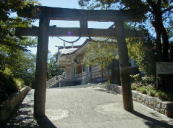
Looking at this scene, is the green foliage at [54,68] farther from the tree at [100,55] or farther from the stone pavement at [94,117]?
the stone pavement at [94,117]

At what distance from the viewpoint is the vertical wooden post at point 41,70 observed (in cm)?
986

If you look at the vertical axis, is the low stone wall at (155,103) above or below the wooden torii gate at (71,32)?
below

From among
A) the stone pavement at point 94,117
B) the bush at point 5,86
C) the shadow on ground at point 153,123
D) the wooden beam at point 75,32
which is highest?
the wooden beam at point 75,32

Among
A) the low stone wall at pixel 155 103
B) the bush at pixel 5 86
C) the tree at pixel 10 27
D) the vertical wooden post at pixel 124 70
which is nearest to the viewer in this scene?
the tree at pixel 10 27

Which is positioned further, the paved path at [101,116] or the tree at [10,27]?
the paved path at [101,116]

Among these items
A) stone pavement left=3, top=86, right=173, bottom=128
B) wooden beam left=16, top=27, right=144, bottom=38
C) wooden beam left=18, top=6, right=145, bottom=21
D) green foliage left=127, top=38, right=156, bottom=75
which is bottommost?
stone pavement left=3, top=86, right=173, bottom=128

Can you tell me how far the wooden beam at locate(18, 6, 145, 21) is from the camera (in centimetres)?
1036

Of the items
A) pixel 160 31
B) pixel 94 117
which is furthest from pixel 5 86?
pixel 160 31

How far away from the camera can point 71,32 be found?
11.0 m

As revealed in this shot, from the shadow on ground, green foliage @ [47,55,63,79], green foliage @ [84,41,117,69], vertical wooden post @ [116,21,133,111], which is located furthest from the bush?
green foliage @ [47,55,63,79]

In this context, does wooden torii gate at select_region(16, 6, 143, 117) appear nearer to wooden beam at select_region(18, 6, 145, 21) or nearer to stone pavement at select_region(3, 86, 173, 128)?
wooden beam at select_region(18, 6, 145, 21)

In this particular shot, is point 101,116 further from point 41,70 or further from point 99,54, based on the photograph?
point 99,54

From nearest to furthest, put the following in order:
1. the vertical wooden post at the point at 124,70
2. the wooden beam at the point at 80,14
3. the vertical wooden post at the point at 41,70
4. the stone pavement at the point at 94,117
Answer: the stone pavement at the point at 94,117 < the vertical wooden post at the point at 41,70 < the wooden beam at the point at 80,14 < the vertical wooden post at the point at 124,70

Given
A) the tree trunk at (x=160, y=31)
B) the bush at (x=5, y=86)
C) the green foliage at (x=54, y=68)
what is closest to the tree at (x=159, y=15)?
the tree trunk at (x=160, y=31)
